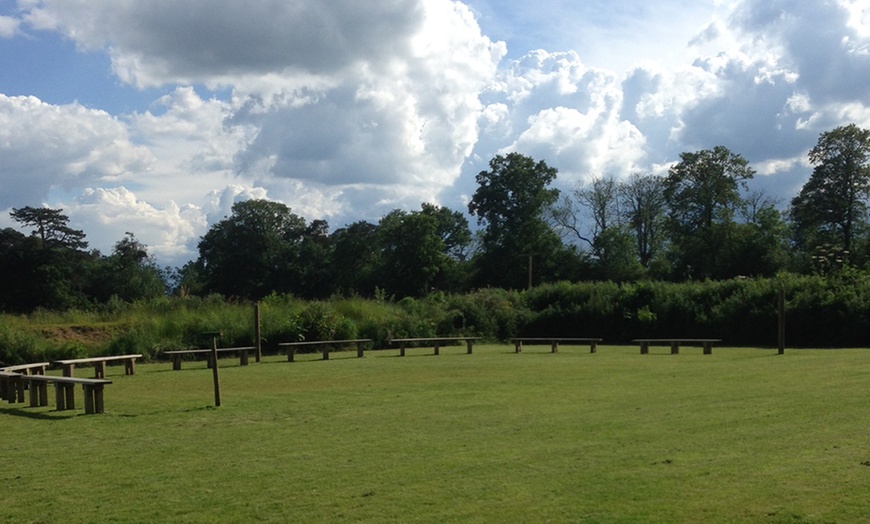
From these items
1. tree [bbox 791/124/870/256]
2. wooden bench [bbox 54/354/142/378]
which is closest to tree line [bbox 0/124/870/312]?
tree [bbox 791/124/870/256]

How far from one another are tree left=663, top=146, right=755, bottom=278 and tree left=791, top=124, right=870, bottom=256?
6024 millimetres

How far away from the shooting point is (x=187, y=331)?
29.1 m

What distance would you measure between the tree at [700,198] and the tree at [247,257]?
33.4 m

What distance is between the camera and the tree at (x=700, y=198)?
59.4 metres

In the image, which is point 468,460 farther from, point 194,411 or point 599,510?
point 194,411

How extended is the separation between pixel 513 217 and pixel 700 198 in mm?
14533

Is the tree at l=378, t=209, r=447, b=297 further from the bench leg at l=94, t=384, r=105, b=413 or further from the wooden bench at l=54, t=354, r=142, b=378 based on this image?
the bench leg at l=94, t=384, r=105, b=413

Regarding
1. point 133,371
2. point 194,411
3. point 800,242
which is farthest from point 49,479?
point 800,242

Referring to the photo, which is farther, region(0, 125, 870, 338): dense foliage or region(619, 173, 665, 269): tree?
region(619, 173, 665, 269): tree

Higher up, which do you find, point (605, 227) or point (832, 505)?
point (605, 227)

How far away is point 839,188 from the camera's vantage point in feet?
177

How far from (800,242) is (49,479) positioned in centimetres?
6595

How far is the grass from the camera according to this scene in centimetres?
630

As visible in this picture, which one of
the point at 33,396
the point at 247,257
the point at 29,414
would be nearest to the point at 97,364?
the point at 33,396
